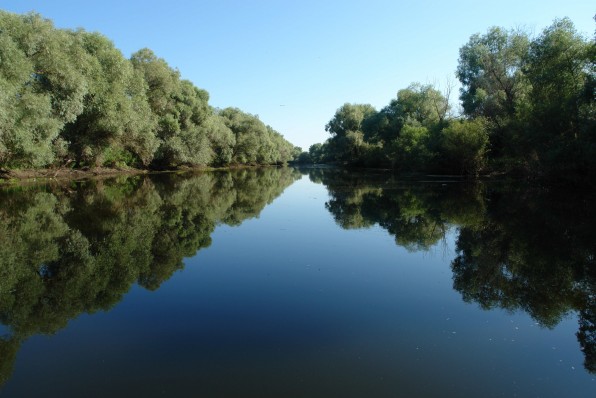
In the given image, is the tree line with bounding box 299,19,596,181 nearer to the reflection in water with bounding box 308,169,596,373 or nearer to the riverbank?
the reflection in water with bounding box 308,169,596,373

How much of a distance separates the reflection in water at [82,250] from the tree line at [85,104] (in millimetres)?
7183

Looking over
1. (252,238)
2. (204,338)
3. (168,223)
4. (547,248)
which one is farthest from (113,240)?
(547,248)

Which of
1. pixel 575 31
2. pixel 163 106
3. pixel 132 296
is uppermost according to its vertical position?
pixel 575 31

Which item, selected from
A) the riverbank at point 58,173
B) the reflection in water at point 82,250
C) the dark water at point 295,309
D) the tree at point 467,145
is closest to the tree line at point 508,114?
the tree at point 467,145

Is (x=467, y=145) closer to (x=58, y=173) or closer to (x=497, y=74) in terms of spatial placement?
(x=497, y=74)

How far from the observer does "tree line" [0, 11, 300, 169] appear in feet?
81.6

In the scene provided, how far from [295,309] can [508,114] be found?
145ft

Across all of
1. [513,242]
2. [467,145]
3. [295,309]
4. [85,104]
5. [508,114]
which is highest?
[508,114]

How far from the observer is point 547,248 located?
11.3 metres

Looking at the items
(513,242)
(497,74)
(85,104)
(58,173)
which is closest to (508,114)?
(497,74)

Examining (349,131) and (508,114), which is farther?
(349,131)

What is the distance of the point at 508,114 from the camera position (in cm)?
4247

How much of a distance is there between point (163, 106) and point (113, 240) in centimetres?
4390

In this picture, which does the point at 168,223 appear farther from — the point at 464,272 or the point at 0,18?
the point at 0,18
